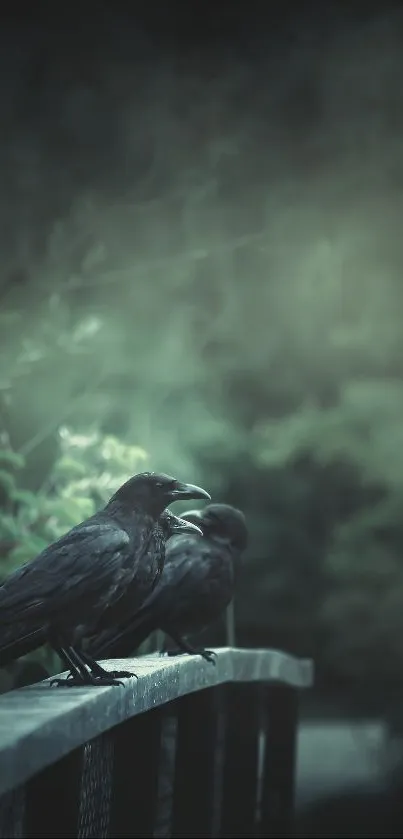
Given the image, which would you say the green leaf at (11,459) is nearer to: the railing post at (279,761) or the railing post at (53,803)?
the railing post at (279,761)

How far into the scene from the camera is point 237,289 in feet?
25.0

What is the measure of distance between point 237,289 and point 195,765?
430 cm

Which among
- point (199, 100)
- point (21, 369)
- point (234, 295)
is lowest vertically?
point (21, 369)

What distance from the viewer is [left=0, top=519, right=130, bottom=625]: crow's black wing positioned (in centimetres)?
242

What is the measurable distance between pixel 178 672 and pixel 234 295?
4839 millimetres

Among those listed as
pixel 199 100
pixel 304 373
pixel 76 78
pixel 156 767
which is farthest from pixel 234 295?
pixel 156 767

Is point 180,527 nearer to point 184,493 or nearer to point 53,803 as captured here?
point 184,493

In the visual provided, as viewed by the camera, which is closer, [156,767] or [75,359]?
[156,767]

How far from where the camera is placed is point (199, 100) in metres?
6.91

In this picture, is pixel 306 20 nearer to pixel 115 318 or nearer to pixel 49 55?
pixel 49 55

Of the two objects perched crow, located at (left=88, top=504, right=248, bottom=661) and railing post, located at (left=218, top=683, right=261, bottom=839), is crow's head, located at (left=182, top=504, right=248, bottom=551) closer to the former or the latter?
perched crow, located at (left=88, top=504, right=248, bottom=661)

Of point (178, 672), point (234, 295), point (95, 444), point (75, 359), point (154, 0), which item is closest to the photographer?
point (178, 672)

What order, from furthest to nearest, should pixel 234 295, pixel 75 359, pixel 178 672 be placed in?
pixel 234 295, pixel 75 359, pixel 178 672

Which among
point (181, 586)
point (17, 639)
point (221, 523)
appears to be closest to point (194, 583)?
point (181, 586)
